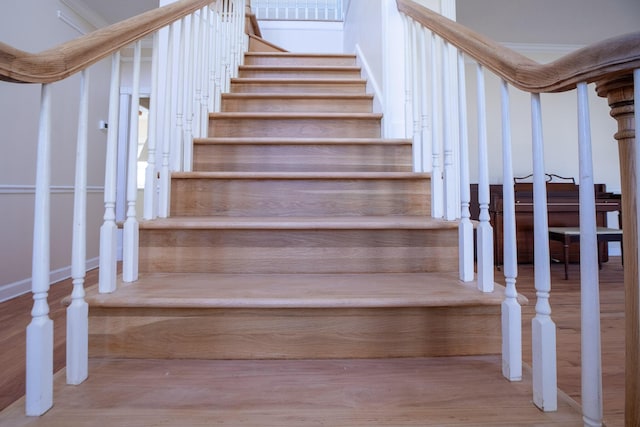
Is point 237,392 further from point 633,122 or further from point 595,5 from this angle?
point 595,5

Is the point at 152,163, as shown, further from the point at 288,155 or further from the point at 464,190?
the point at 464,190

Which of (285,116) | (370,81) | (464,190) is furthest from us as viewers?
(370,81)

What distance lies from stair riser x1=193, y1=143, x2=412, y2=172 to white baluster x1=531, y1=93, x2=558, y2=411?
92 cm

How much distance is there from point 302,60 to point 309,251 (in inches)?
87.5

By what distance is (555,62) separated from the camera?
0.62m

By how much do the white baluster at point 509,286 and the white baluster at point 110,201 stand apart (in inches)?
41.7

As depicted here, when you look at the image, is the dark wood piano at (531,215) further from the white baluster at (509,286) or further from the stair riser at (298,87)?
the white baluster at (509,286)

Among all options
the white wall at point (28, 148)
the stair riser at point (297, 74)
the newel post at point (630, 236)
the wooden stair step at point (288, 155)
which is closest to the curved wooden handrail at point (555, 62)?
the newel post at point (630, 236)

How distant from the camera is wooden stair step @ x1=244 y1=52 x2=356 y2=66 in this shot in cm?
272

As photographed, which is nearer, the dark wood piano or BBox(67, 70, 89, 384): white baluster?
BBox(67, 70, 89, 384): white baluster

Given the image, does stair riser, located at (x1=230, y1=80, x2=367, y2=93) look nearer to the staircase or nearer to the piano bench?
the staircase

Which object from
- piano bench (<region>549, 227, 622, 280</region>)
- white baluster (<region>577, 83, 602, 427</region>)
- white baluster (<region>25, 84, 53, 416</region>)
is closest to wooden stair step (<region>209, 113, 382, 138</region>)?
white baluster (<region>25, 84, 53, 416</region>)

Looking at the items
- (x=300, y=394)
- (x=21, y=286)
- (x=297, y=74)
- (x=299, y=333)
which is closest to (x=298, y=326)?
(x=299, y=333)

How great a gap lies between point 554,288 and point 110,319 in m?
2.58
